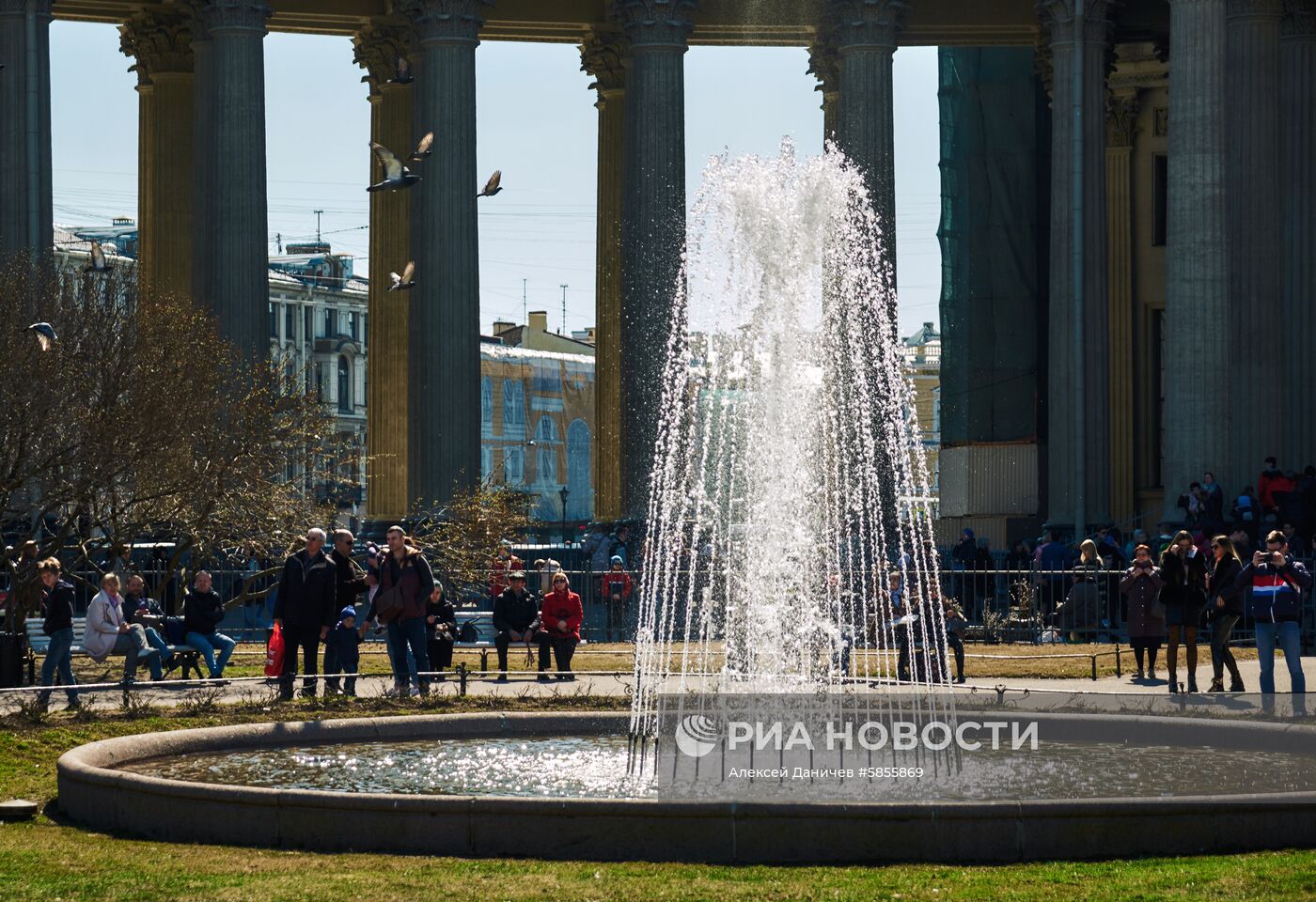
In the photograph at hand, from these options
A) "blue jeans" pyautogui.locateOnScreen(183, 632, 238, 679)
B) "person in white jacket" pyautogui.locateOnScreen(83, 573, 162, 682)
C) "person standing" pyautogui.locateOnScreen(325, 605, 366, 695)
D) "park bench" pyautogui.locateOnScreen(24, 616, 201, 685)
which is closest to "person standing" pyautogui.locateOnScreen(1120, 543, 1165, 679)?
"person standing" pyautogui.locateOnScreen(325, 605, 366, 695)

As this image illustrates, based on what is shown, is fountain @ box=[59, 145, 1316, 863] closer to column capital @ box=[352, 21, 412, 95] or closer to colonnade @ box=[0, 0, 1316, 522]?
colonnade @ box=[0, 0, 1316, 522]

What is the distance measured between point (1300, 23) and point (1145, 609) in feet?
85.5

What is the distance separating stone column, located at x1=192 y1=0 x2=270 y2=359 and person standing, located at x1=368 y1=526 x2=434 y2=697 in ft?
92.0

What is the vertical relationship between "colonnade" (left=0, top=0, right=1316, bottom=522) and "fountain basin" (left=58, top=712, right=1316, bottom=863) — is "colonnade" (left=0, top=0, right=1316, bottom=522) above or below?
above

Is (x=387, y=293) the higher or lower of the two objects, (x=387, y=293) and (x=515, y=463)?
the higher

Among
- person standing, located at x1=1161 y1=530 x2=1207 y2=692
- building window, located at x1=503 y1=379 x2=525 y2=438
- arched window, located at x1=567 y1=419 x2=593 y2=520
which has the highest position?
building window, located at x1=503 y1=379 x2=525 y2=438

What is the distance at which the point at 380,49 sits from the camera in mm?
64375

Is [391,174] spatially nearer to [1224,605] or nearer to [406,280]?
[406,280]

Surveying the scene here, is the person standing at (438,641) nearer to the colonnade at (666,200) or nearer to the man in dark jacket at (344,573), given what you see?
the man in dark jacket at (344,573)

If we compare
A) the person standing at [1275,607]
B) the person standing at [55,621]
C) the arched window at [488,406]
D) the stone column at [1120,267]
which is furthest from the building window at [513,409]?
the person standing at [1275,607]

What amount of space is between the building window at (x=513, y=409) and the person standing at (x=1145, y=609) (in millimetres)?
121837

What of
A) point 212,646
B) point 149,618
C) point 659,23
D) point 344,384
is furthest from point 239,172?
point 344,384

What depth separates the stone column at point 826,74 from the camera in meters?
64.4

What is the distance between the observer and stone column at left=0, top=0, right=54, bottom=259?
179 ft
